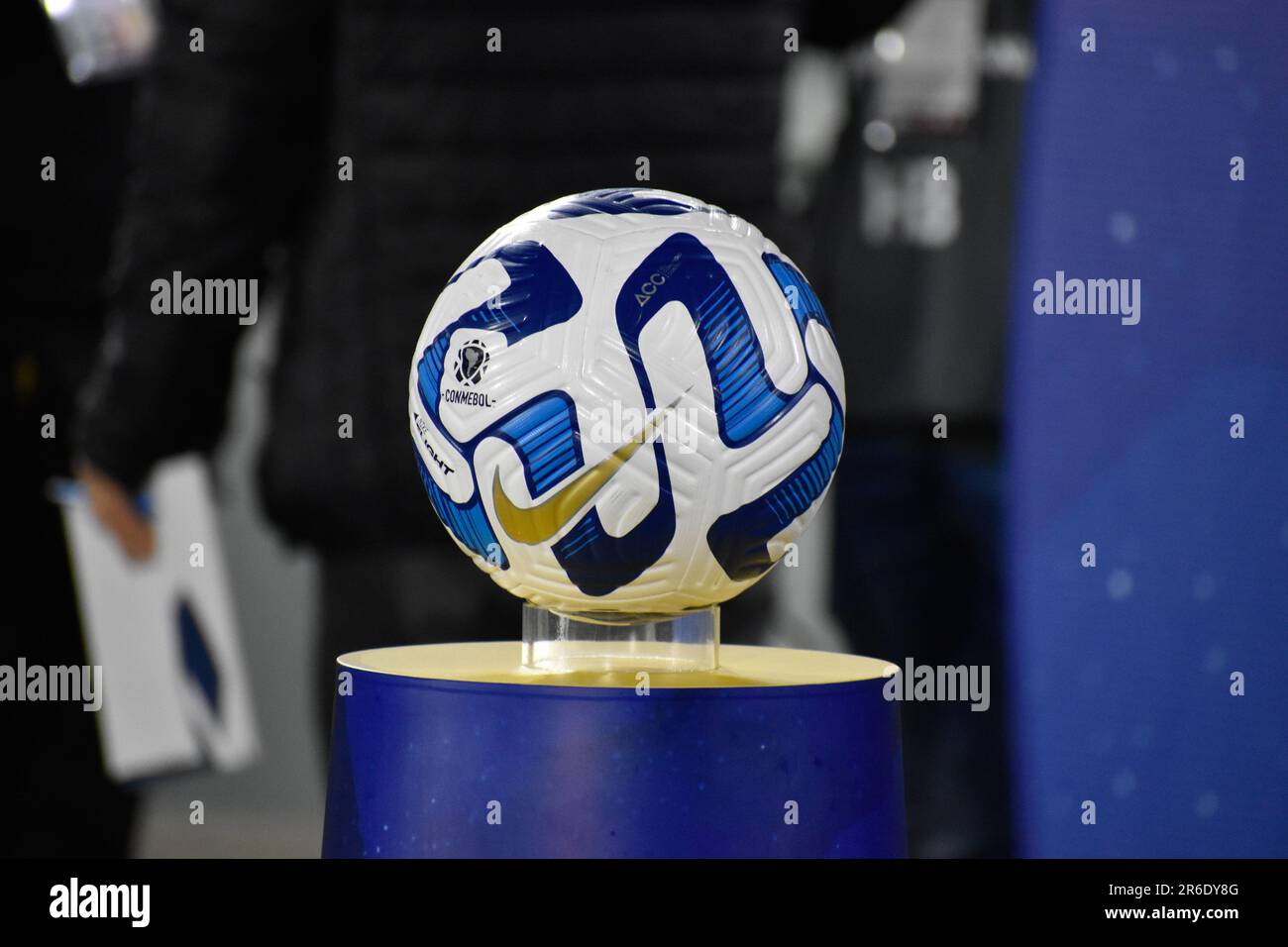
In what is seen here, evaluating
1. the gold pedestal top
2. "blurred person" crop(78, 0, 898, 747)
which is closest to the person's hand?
"blurred person" crop(78, 0, 898, 747)

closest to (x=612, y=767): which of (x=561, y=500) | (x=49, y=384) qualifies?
(x=561, y=500)

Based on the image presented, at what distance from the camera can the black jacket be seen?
2.10 meters

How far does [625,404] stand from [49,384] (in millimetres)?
2107

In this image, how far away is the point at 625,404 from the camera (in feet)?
4.25

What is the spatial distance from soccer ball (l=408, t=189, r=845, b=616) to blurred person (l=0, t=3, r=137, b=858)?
171 centimetres

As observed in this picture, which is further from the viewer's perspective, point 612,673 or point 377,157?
point 377,157

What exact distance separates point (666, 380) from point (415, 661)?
425 mm

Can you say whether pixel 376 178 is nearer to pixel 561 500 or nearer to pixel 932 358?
pixel 561 500

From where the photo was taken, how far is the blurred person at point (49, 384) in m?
2.80

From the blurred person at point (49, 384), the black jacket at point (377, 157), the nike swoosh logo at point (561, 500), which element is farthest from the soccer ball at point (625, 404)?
the blurred person at point (49, 384)

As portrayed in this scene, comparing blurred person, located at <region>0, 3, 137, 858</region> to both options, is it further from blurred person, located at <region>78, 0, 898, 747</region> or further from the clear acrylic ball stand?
the clear acrylic ball stand

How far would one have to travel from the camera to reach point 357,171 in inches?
84.0

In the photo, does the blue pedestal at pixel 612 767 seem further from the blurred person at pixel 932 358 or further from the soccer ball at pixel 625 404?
the blurred person at pixel 932 358
